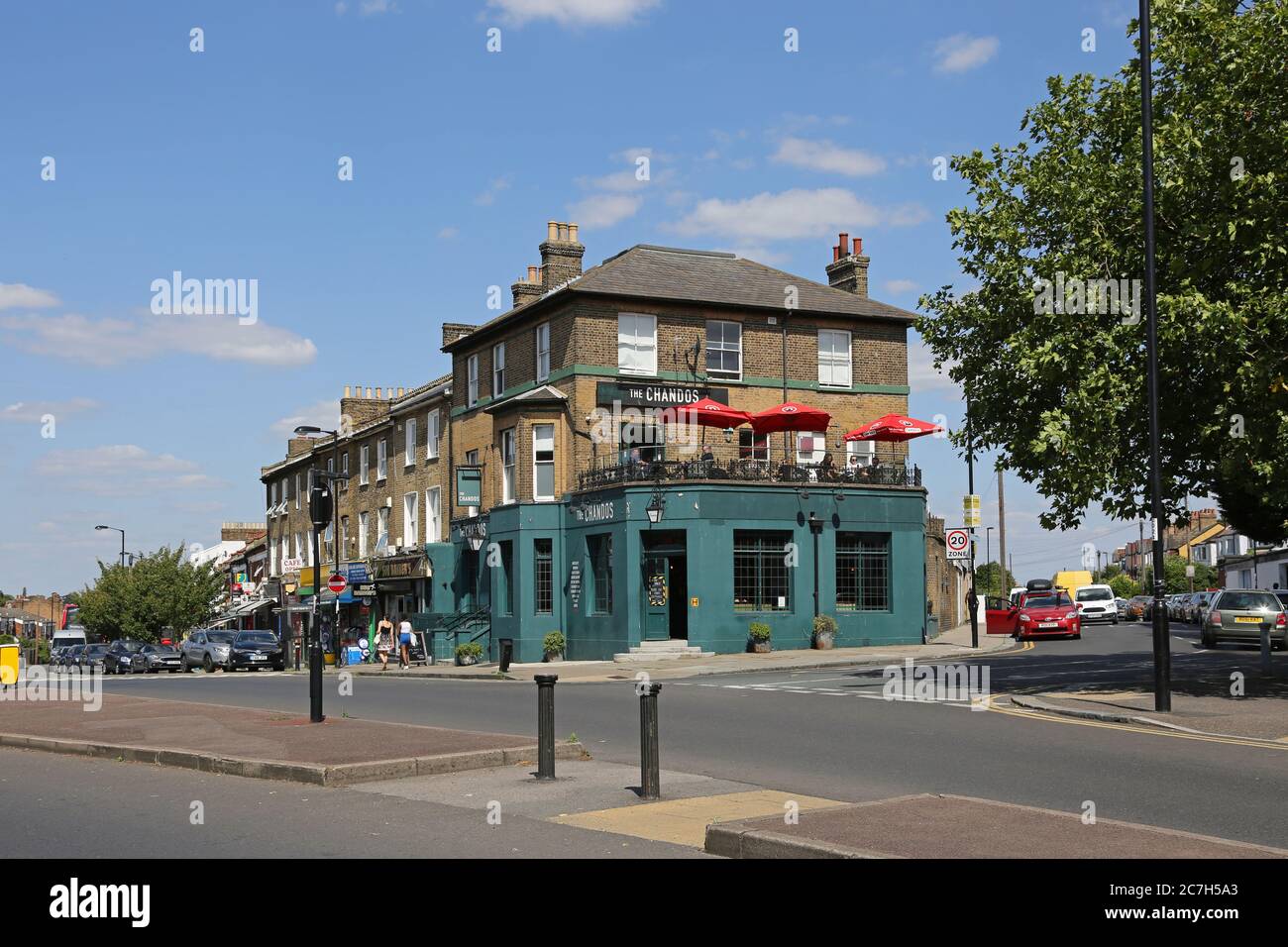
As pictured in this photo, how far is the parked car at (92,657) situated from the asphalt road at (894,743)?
1156 inches

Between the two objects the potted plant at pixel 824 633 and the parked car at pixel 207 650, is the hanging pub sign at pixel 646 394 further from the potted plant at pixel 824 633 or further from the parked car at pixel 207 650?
the parked car at pixel 207 650

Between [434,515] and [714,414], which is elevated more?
[714,414]

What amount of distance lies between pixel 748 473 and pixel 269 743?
81.3 ft

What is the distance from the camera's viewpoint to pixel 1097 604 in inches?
2351

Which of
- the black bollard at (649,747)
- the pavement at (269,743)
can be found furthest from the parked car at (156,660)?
the black bollard at (649,747)

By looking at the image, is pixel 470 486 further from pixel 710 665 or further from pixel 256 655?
pixel 710 665

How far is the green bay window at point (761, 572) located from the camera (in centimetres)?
3734

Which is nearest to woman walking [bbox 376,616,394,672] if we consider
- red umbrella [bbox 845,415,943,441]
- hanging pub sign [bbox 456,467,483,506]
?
hanging pub sign [bbox 456,467,483,506]

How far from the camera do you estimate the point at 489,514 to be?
1683 inches

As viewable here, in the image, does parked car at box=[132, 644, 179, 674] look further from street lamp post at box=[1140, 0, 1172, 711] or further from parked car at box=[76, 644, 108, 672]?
street lamp post at box=[1140, 0, 1172, 711]

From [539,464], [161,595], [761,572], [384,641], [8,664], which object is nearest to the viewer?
[8,664]

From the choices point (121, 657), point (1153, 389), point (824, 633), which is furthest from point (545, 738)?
point (121, 657)

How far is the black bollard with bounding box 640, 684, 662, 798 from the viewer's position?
10539 millimetres
